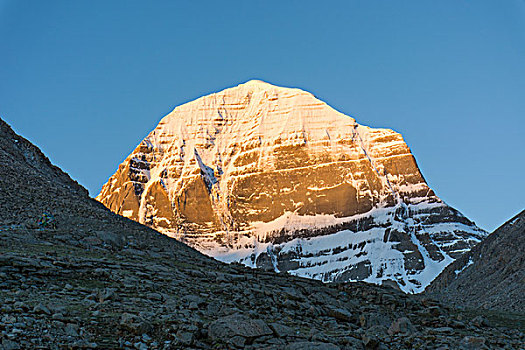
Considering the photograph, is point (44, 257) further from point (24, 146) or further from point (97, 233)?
point (24, 146)

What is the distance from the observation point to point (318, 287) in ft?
94.9

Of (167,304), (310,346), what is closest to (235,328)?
(310,346)

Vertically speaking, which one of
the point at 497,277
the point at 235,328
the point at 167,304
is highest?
the point at 497,277

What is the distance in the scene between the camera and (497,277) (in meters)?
73.8

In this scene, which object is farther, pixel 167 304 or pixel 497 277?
pixel 497 277

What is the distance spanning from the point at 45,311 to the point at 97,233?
12879 millimetres

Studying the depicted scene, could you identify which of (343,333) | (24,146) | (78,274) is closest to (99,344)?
(78,274)

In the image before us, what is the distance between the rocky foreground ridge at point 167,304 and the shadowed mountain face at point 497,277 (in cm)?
3162

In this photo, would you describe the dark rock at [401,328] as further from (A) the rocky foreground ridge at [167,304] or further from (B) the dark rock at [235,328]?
(B) the dark rock at [235,328]

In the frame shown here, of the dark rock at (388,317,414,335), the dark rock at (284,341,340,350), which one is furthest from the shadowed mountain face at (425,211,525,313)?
the dark rock at (284,341,340,350)

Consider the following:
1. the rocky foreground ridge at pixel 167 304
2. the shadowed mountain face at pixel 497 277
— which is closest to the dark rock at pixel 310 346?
the rocky foreground ridge at pixel 167 304

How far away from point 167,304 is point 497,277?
60.6 meters

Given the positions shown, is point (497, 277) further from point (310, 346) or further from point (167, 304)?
point (310, 346)

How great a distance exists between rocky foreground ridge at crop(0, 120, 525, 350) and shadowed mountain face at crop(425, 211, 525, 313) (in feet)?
104
